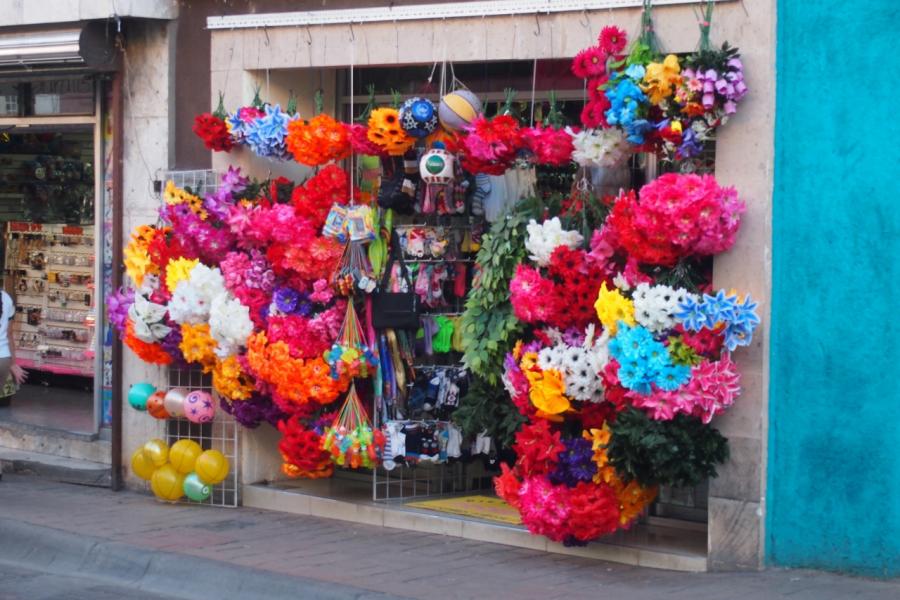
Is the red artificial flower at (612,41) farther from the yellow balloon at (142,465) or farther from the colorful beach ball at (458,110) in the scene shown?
the yellow balloon at (142,465)

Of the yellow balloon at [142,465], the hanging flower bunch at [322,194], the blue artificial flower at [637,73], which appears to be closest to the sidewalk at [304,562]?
the yellow balloon at [142,465]

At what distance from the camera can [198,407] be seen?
10742 millimetres

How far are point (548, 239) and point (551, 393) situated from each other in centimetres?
94

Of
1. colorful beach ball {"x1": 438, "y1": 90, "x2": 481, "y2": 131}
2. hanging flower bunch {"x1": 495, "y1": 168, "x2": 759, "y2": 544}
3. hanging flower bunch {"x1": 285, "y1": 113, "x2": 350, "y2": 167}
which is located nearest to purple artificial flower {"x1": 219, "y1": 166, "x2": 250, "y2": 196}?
hanging flower bunch {"x1": 285, "y1": 113, "x2": 350, "y2": 167}

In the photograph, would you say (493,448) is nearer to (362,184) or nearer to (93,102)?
(362,184)

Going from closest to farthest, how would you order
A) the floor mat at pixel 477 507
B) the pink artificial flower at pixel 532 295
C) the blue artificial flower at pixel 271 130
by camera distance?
the pink artificial flower at pixel 532 295
the floor mat at pixel 477 507
the blue artificial flower at pixel 271 130

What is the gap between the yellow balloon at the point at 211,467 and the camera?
1057 cm

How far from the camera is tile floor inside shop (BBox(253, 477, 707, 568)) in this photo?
29.5 feet

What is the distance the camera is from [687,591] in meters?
8.16

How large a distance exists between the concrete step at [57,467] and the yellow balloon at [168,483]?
3.63ft

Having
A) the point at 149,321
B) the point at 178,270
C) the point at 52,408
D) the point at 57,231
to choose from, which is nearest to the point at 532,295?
the point at 178,270

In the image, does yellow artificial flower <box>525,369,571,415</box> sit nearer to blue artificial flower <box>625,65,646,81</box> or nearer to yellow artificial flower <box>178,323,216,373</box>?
blue artificial flower <box>625,65,646,81</box>

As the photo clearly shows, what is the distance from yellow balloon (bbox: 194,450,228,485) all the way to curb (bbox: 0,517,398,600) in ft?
3.63

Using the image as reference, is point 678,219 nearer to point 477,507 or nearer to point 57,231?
point 477,507
